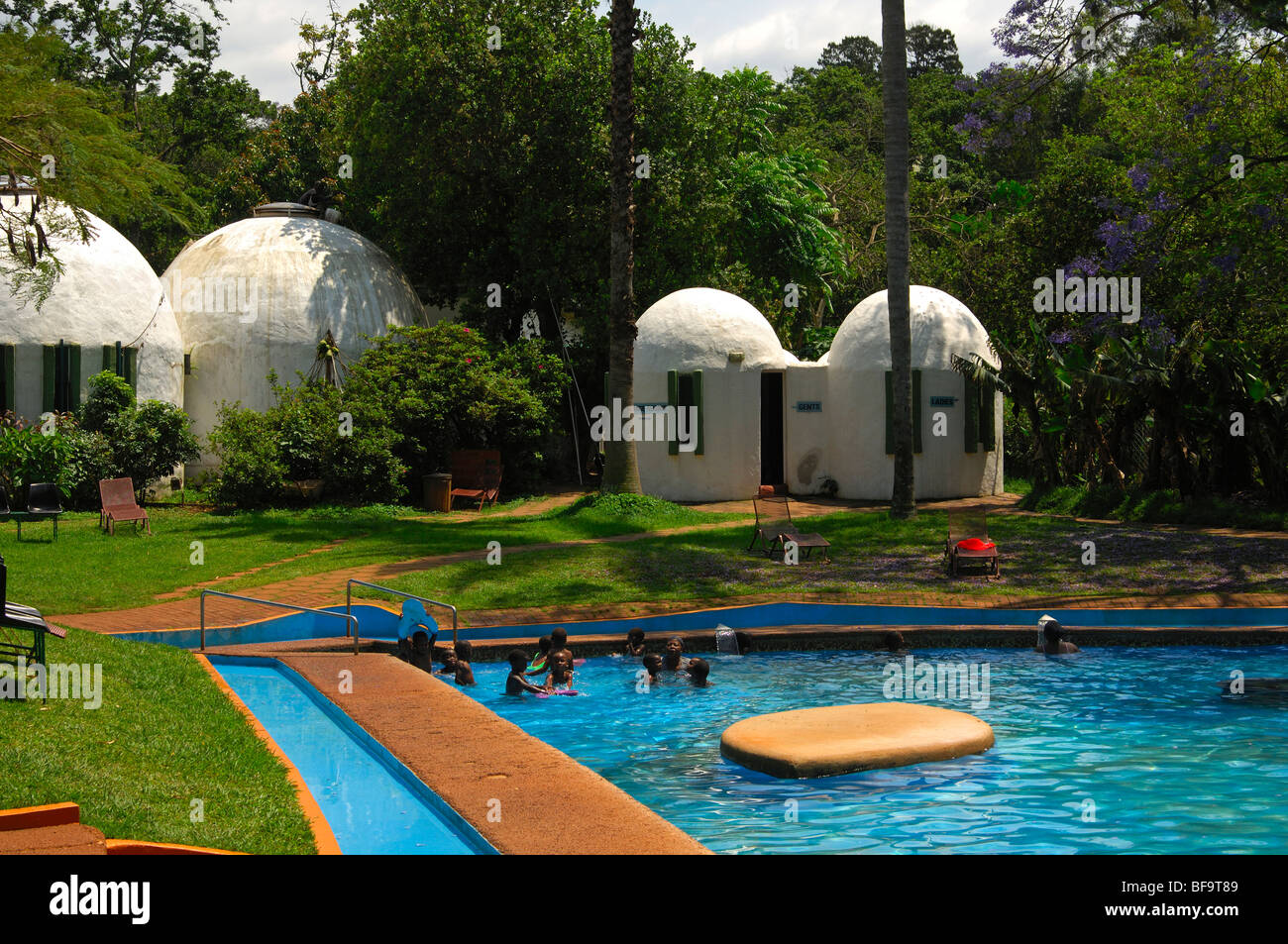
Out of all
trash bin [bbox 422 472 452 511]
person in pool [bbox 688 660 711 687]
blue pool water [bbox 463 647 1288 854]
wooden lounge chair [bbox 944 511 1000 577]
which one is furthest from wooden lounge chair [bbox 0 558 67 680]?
trash bin [bbox 422 472 452 511]

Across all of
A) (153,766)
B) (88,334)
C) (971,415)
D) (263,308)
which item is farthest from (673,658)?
(263,308)

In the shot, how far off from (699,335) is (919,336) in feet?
16.0

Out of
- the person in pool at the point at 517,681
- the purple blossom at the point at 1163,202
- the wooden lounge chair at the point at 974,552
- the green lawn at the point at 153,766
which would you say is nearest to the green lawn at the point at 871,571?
the wooden lounge chair at the point at 974,552

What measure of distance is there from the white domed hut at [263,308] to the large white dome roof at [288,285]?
0.9 inches

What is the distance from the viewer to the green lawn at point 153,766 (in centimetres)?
609

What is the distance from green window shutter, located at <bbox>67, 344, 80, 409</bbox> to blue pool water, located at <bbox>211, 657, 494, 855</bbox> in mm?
15413

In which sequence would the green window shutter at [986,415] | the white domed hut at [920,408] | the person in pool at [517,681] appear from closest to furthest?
the person in pool at [517,681] → the white domed hut at [920,408] → the green window shutter at [986,415]

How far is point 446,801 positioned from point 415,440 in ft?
60.3

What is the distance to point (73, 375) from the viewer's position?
79.9ft

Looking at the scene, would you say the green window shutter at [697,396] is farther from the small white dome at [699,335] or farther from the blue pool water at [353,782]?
the blue pool water at [353,782]

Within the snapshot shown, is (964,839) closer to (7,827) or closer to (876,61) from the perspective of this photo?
(7,827)

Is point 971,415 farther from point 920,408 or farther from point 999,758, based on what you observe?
point 999,758
